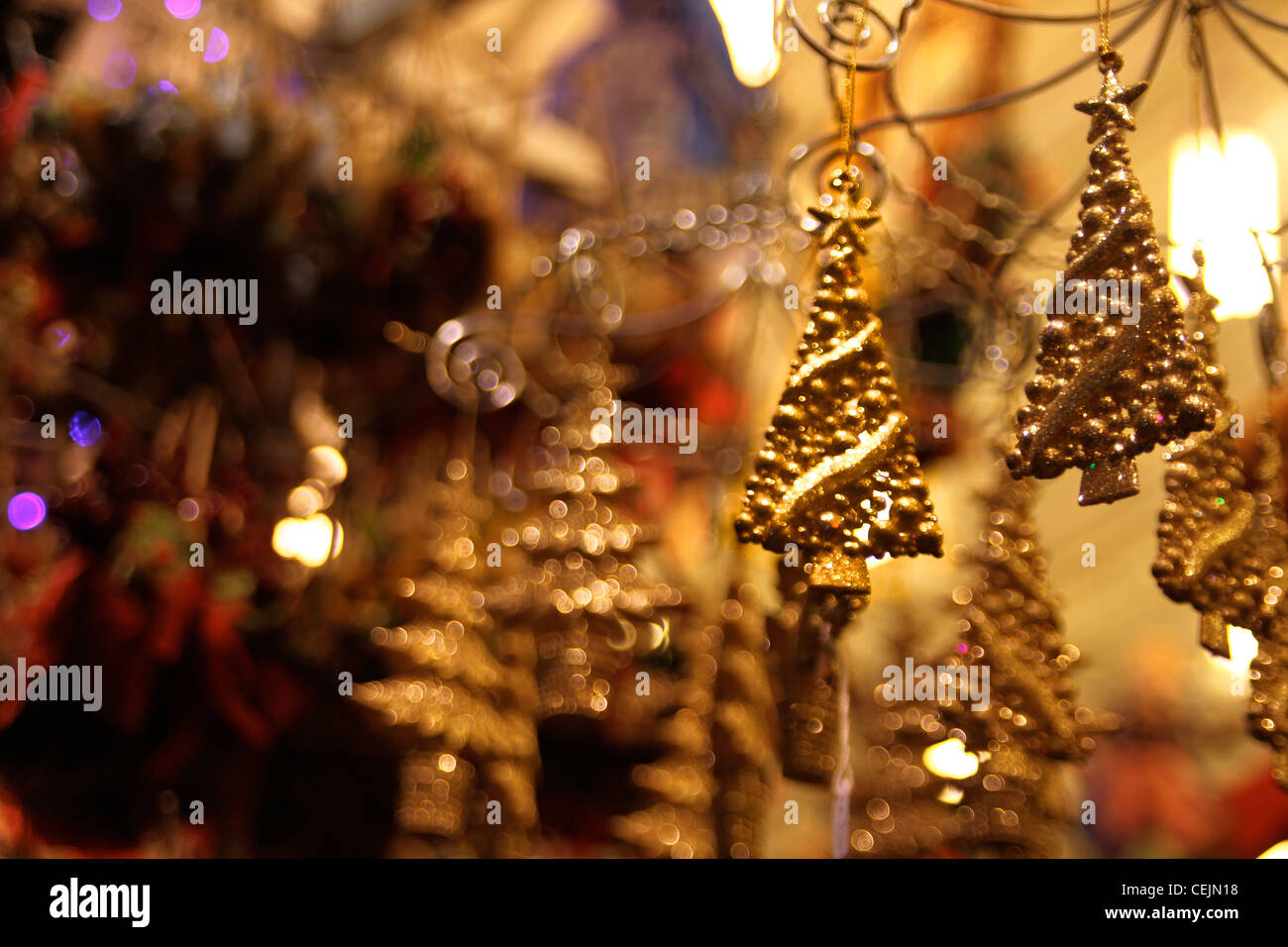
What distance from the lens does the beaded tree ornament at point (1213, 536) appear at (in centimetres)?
85

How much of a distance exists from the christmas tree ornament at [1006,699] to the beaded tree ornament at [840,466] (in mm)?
264

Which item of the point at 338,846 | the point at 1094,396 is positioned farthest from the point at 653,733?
the point at 1094,396

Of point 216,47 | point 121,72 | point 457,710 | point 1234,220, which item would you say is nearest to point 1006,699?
point 457,710

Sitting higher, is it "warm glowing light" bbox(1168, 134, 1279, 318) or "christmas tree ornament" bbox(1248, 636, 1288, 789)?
"warm glowing light" bbox(1168, 134, 1279, 318)

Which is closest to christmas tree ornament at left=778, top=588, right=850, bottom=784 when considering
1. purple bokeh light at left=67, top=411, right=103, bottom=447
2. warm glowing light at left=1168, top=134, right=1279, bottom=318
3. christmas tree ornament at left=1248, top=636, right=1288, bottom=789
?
christmas tree ornament at left=1248, top=636, right=1288, bottom=789

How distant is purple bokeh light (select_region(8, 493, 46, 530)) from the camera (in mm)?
1806

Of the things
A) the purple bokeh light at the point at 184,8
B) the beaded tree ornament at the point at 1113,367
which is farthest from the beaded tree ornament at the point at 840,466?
the purple bokeh light at the point at 184,8

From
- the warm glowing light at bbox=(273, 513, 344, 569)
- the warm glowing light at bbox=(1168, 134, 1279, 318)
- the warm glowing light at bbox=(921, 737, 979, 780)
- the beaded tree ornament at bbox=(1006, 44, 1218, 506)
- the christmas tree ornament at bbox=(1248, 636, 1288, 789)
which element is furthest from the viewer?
the warm glowing light at bbox=(273, 513, 344, 569)

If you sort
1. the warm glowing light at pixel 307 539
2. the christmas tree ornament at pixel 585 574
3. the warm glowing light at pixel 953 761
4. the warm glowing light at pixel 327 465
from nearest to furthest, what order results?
the warm glowing light at pixel 953 761
the christmas tree ornament at pixel 585 574
the warm glowing light at pixel 307 539
the warm glowing light at pixel 327 465

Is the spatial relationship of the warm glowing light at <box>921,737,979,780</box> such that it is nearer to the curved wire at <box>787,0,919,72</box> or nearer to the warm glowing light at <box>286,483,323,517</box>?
the curved wire at <box>787,0,919,72</box>

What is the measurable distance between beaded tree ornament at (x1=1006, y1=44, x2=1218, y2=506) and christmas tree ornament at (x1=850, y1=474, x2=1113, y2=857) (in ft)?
0.90

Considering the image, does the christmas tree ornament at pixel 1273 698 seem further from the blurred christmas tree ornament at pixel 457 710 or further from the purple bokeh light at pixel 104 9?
the purple bokeh light at pixel 104 9

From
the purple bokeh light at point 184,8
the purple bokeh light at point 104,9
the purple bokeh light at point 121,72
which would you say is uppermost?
the purple bokeh light at point 184,8

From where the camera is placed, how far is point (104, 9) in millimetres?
2244
